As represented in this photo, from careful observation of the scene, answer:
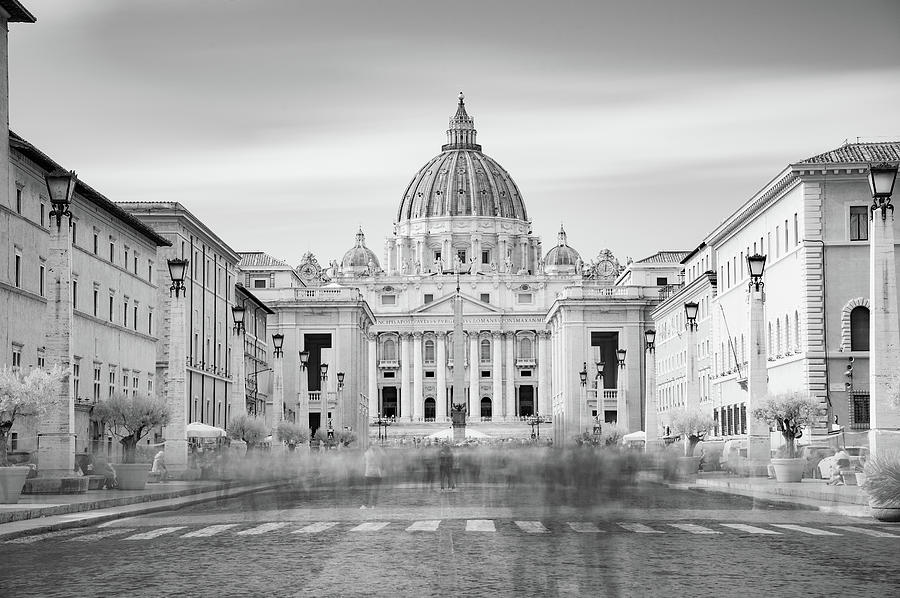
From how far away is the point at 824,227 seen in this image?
2562 inches

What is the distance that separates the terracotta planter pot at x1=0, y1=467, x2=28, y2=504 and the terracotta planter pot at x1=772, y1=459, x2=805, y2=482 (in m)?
22.2

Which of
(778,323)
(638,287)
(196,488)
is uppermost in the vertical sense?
(638,287)

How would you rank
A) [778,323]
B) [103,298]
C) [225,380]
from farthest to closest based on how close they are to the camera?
[225,380] < [778,323] < [103,298]

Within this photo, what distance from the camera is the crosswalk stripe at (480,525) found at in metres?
24.0

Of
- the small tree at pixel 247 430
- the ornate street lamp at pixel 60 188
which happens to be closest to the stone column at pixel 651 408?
the small tree at pixel 247 430

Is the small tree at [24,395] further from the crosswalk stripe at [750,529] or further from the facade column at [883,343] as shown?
the facade column at [883,343]

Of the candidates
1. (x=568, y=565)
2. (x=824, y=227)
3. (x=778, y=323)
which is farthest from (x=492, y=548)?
(x=778, y=323)

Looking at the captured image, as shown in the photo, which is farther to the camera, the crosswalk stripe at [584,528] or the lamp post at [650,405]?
the lamp post at [650,405]

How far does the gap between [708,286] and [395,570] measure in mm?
83964

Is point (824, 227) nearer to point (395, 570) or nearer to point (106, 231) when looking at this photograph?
point (106, 231)

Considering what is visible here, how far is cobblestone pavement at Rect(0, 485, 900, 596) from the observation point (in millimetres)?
15250

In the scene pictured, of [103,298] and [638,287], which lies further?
[638,287]

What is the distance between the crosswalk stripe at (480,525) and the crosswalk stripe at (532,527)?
517mm

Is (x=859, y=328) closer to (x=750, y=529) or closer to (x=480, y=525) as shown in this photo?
(x=750, y=529)
